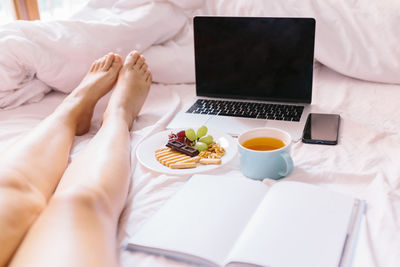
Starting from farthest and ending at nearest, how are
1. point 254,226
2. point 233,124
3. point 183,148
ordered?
point 233,124
point 183,148
point 254,226

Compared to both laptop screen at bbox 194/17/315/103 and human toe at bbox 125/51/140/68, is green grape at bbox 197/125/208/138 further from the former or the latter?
human toe at bbox 125/51/140/68

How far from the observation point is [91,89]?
120 cm

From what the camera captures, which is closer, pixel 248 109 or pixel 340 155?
pixel 340 155

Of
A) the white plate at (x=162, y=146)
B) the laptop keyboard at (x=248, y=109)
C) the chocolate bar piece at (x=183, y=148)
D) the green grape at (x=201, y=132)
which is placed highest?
the green grape at (x=201, y=132)

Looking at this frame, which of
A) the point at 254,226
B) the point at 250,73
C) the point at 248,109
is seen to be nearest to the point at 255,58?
the point at 250,73

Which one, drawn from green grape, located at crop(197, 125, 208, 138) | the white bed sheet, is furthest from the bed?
green grape, located at crop(197, 125, 208, 138)

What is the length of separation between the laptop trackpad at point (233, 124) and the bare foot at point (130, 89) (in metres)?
0.21

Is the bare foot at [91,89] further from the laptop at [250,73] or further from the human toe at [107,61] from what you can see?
the laptop at [250,73]

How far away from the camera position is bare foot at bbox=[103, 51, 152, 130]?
110cm

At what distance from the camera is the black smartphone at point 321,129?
3.10 feet

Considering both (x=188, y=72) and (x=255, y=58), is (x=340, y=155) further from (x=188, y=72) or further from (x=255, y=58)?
(x=188, y=72)

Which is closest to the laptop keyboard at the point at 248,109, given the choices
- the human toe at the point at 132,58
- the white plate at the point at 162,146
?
the white plate at the point at 162,146

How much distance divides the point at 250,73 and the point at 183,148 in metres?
0.39

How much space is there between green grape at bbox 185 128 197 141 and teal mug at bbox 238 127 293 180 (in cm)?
15
